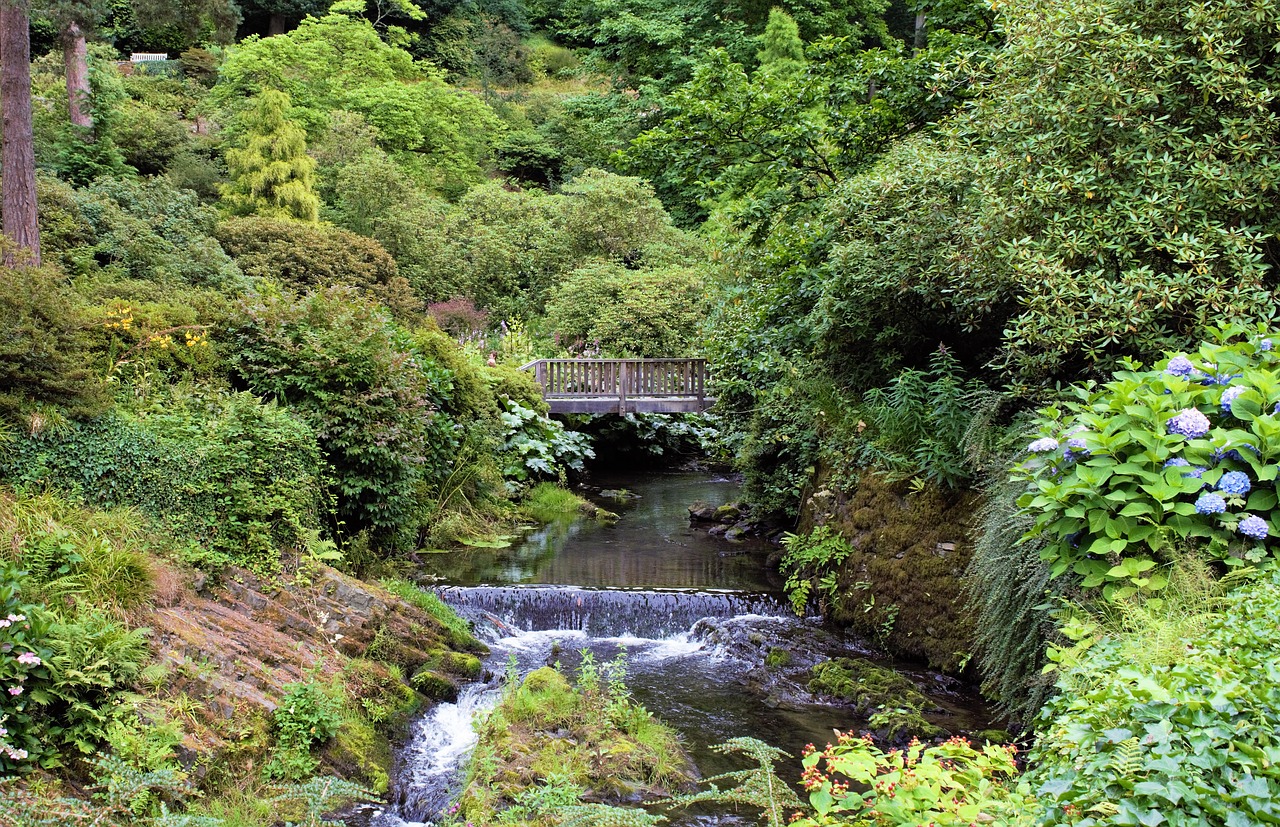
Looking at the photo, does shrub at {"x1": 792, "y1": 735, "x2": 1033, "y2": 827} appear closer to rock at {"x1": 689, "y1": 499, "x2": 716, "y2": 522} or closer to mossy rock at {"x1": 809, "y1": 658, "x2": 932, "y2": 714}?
mossy rock at {"x1": 809, "y1": 658, "x2": 932, "y2": 714}

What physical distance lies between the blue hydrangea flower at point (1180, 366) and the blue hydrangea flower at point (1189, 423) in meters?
0.35

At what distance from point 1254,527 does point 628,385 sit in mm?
14180

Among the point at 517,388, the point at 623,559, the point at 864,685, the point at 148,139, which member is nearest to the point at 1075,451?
the point at 864,685

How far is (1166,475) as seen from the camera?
475cm

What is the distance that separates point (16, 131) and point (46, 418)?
22.7ft

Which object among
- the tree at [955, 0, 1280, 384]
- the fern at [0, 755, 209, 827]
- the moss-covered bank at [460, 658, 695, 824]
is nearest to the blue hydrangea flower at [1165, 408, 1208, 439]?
the tree at [955, 0, 1280, 384]

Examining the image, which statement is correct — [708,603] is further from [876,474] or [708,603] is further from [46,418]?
[46,418]

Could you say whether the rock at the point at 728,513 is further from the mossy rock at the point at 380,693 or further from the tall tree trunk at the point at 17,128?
the tall tree trunk at the point at 17,128

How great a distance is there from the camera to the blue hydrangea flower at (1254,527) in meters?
4.48

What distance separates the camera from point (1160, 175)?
6582 millimetres

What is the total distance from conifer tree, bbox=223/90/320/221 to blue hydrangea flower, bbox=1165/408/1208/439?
20559 mm

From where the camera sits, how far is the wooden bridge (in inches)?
715

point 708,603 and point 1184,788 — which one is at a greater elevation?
point 1184,788

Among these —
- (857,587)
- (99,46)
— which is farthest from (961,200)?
(99,46)
